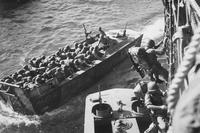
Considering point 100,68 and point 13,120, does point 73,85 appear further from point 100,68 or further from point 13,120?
point 13,120

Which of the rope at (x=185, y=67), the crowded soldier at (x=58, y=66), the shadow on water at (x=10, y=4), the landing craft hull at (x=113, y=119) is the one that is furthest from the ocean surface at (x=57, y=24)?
the rope at (x=185, y=67)

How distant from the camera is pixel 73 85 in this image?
1408 cm

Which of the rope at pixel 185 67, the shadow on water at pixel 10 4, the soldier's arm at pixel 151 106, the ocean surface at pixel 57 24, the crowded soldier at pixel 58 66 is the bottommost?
the ocean surface at pixel 57 24

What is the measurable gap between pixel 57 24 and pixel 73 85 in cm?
1206

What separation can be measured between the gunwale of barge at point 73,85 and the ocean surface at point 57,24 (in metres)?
0.44

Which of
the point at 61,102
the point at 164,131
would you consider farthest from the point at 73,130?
the point at 164,131

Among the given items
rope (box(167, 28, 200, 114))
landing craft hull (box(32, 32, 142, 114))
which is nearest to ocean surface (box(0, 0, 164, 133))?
landing craft hull (box(32, 32, 142, 114))

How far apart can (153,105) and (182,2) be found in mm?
2337

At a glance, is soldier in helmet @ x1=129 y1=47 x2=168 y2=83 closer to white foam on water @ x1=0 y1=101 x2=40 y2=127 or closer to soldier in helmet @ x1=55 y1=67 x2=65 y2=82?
soldier in helmet @ x1=55 y1=67 x2=65 y2=82

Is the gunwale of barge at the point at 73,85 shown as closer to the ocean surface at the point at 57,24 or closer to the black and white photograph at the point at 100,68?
the black and white photograph at the point at 100,68

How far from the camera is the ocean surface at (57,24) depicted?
18.8 metres

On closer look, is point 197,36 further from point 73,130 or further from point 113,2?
point 113,2

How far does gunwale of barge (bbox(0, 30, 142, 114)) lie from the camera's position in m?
12.9

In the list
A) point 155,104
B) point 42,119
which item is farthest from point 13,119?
point 155,104
